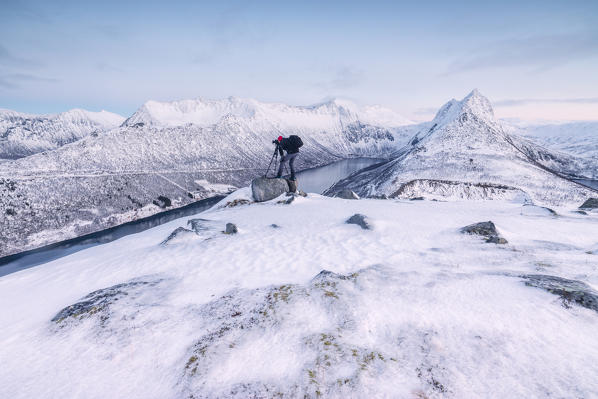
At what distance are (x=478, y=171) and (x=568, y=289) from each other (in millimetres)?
108529

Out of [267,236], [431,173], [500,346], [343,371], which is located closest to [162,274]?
[267,236]

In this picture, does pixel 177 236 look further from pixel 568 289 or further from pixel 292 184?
pixel 568 289

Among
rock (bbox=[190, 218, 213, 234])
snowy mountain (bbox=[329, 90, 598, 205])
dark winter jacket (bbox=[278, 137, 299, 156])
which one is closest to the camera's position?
rock (bbox=[190, 218, 213, 234])

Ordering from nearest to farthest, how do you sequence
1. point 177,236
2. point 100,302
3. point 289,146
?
point 100,302 → point 177,236 → point 289,146

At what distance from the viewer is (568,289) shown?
654cm

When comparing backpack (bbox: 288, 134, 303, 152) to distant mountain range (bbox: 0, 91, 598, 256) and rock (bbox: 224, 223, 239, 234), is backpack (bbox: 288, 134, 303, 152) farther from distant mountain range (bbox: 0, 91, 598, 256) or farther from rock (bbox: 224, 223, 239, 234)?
distant mountain range (bbox: 0, 91, 598, 256)

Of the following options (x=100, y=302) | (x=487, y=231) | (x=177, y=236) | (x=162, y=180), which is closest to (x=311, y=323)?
(x=100, y=302)

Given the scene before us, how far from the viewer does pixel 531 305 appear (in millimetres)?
6156

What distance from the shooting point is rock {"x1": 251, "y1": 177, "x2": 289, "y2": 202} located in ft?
79.0

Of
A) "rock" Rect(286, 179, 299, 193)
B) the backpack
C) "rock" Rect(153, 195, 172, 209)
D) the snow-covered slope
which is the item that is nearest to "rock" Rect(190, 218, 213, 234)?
the snow-covered slope

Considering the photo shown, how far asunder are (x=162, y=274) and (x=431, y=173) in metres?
109

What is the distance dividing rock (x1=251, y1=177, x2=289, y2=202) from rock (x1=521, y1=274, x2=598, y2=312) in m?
19.2

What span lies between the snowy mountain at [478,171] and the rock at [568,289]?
6999 centimetres

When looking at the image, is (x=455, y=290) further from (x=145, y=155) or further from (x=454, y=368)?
(x=145, y=155)
